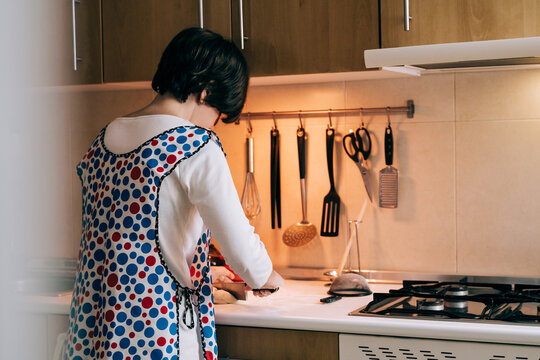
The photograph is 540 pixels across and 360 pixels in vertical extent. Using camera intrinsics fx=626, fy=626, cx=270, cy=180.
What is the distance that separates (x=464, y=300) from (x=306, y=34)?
0.81 m

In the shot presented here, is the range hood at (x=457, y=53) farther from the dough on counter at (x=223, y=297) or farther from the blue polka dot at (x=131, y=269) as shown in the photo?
the blue polka dot at (x=131, y=269)

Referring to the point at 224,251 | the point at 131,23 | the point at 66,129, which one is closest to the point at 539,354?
the point at 224,251

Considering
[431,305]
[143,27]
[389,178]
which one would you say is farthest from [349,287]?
[143,27]

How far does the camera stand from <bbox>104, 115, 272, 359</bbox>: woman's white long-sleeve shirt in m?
1.17

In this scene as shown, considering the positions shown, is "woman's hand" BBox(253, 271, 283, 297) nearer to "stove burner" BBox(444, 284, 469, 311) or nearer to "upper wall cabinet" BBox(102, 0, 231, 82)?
"stove burner" BBox(444, 284, 469, 311)

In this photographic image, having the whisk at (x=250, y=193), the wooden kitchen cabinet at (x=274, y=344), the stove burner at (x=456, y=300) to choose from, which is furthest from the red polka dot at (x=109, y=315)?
the whisk at (x=250, y=193)

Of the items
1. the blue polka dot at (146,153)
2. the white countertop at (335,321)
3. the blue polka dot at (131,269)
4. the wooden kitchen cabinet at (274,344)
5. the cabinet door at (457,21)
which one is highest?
the cabinet door at (457,21)

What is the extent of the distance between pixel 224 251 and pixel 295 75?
0.69 meters

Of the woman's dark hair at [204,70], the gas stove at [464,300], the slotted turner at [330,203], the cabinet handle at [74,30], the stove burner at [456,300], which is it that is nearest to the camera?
the woman's dark hair at [204,70]

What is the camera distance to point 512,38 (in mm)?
1512

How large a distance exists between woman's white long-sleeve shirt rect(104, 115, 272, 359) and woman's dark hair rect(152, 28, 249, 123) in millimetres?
96

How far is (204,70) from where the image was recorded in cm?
127

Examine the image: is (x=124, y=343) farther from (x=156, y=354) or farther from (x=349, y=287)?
(x=349, y=287)

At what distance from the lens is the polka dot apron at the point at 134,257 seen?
1160 mm
